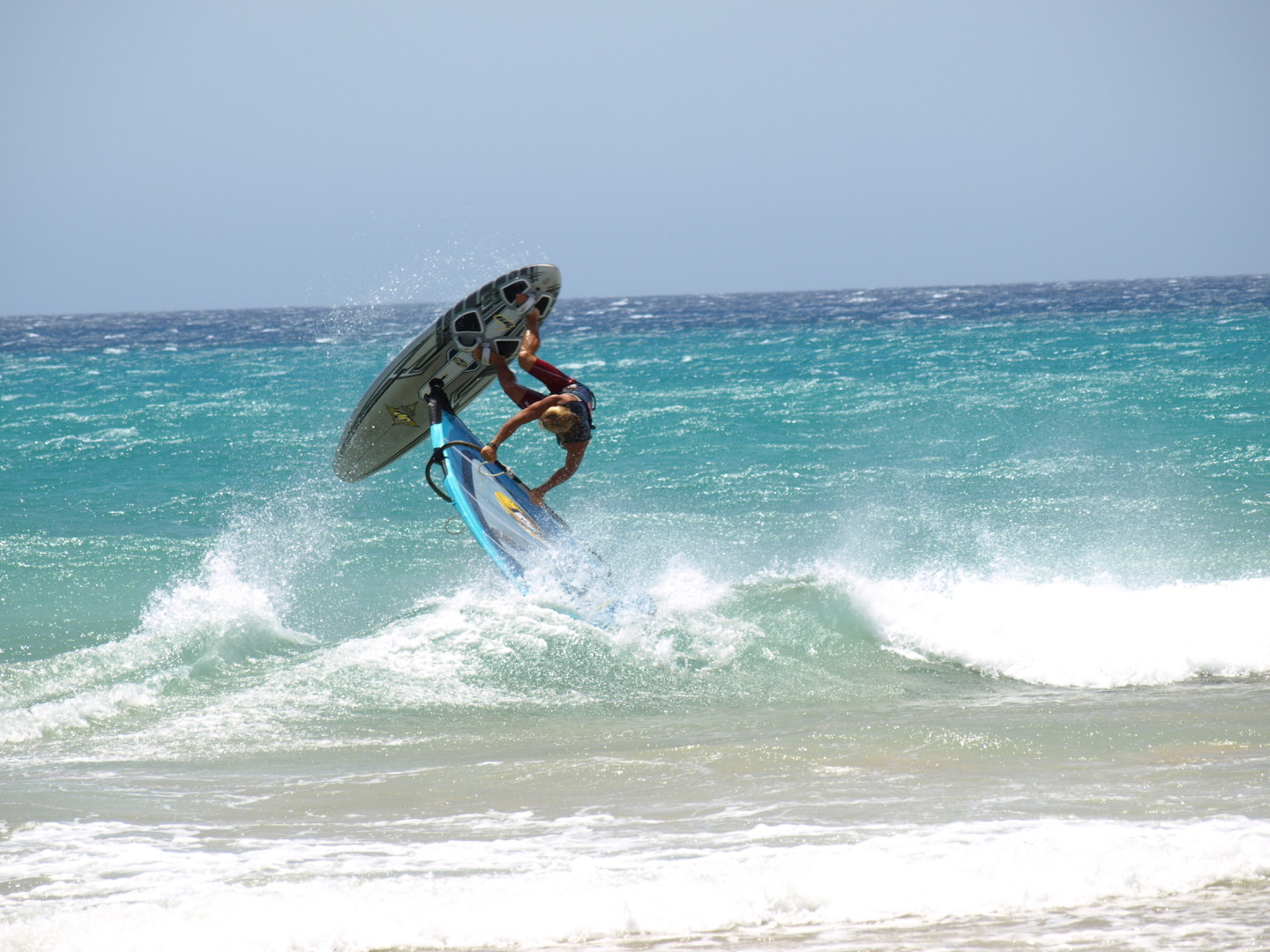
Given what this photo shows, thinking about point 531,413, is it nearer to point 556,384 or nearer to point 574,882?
point 556,384

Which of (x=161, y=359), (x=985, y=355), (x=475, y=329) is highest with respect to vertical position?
(x=475, y=329)

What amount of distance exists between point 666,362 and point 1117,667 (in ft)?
79.3

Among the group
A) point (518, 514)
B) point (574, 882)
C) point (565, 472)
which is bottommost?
point (574, 882)

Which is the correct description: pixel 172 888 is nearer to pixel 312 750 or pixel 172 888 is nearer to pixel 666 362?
pixel 312 750

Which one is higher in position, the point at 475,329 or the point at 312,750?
the point at 475,329

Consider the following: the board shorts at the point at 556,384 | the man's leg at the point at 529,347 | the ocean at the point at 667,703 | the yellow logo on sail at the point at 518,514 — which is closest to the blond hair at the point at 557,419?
Result: the board shorts at the point at 556,384

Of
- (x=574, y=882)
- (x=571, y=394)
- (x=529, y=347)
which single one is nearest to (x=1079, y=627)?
(x=571, y=394)

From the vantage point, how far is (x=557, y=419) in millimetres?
8305

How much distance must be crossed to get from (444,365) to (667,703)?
3264mm

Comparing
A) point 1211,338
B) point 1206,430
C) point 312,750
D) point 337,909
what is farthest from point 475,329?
A: point 1211,338

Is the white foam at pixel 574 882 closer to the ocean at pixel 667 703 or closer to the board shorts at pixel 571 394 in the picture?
the ocean at pixel 667 703

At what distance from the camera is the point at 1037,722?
644 cm

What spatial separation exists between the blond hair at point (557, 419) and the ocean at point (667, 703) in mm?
1393

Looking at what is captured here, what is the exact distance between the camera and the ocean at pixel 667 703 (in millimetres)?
4090
